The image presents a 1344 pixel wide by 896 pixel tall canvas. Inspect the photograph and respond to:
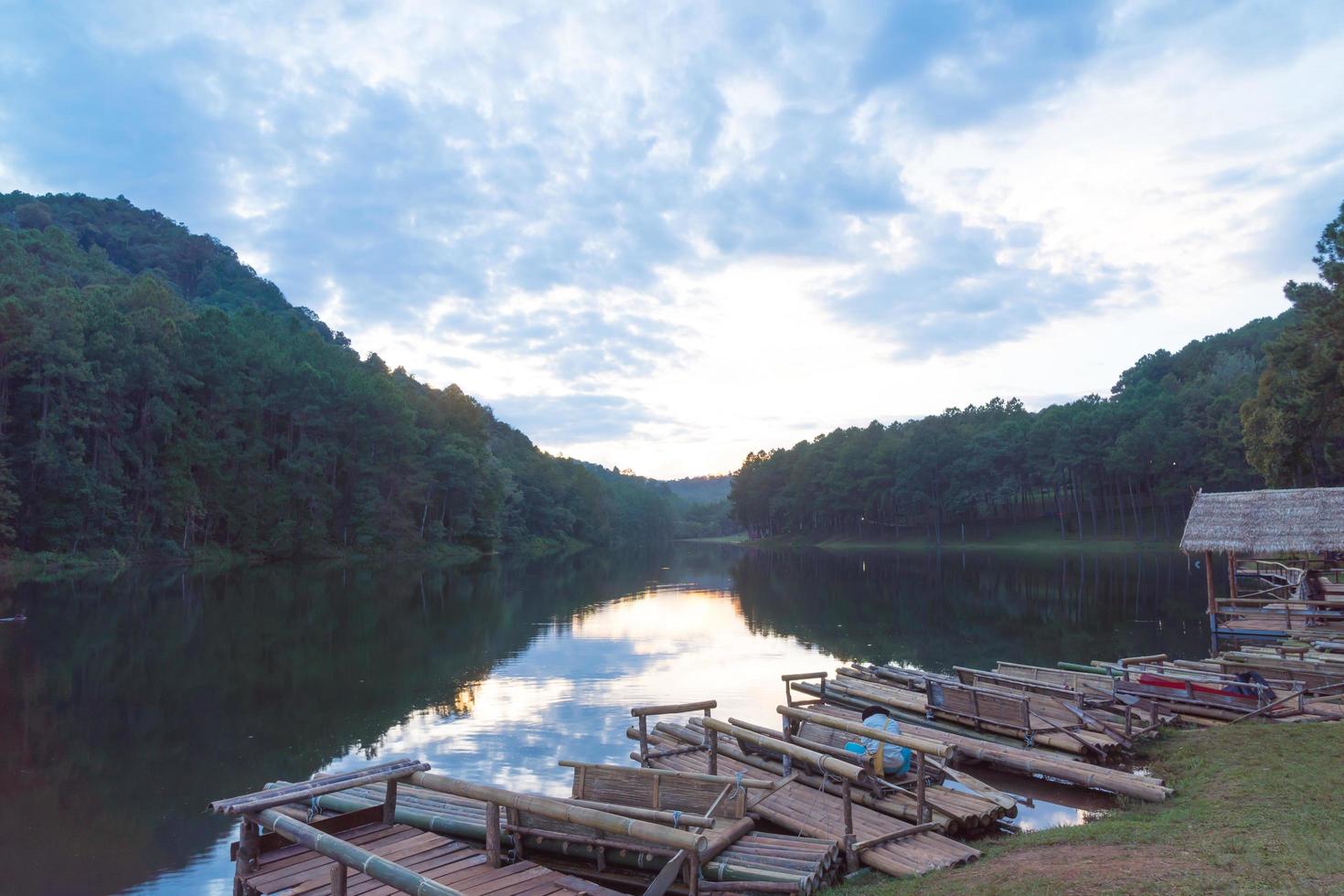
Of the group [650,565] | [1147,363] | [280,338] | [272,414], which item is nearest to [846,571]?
Result: [650,565]

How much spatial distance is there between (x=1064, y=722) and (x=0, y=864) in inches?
606

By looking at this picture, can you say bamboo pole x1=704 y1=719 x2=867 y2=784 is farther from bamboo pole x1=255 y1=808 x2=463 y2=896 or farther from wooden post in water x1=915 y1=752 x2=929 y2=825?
bamboo pole x1=255 y1=808 x2=463 y2=896

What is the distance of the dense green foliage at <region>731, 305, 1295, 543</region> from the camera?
78.9 metres

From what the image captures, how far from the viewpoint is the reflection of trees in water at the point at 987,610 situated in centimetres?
2620

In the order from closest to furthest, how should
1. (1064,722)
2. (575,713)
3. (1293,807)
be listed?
(1293,807) < (1064,722) < (575,713)

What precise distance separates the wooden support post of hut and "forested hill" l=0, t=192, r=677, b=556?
61.4 metres

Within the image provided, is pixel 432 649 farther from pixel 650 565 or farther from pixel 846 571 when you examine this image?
pixel 650 565

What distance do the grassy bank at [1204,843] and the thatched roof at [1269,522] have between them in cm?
1313

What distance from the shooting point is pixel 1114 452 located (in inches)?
3179

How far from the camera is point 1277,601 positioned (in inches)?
949

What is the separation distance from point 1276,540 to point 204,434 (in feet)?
238

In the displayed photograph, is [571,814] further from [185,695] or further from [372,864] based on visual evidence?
[185,695]

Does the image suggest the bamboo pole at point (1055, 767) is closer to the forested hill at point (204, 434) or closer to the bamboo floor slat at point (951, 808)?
the bamboo floor slat at point (951, 808)

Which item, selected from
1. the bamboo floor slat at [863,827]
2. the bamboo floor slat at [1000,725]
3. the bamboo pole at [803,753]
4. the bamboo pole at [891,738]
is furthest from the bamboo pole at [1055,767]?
the bamboo pole at [803,753]
